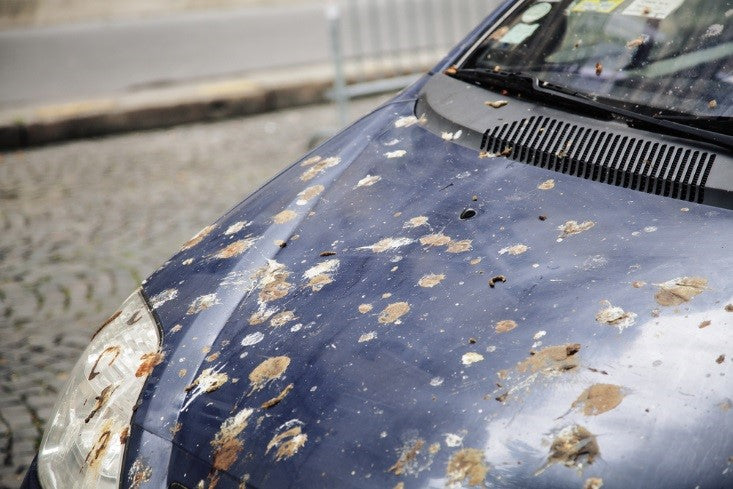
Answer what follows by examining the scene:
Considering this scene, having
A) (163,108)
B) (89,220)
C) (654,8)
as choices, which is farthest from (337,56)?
(654,8)

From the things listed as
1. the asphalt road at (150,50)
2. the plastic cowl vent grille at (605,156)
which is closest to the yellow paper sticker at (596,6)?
the plastic cowl vent grille at (605,156)

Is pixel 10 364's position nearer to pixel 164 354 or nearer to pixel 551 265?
pixel 164 354

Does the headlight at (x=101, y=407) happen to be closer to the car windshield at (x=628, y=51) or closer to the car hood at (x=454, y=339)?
the car hood at (x=454, y=339)

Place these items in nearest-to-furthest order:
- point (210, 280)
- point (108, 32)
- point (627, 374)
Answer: point (627, 374), point (210, 280), point (108, 32)

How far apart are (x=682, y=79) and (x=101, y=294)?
3062 millimetres

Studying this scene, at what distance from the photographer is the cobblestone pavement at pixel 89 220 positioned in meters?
3.56

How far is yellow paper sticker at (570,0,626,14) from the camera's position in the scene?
95.2 inches

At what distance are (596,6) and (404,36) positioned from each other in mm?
5130

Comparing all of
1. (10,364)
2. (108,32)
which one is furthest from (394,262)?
(108,32)

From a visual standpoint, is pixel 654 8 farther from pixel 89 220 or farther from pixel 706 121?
pixel 89 220

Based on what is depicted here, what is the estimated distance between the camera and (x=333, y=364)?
63.1 inches

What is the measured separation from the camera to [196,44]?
33.1 ft

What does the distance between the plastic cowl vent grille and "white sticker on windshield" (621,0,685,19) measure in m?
0.46

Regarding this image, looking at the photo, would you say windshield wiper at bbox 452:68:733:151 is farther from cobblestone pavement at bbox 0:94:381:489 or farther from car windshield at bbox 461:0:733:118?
cobblestone pavement at bbox 0:94:381:489
